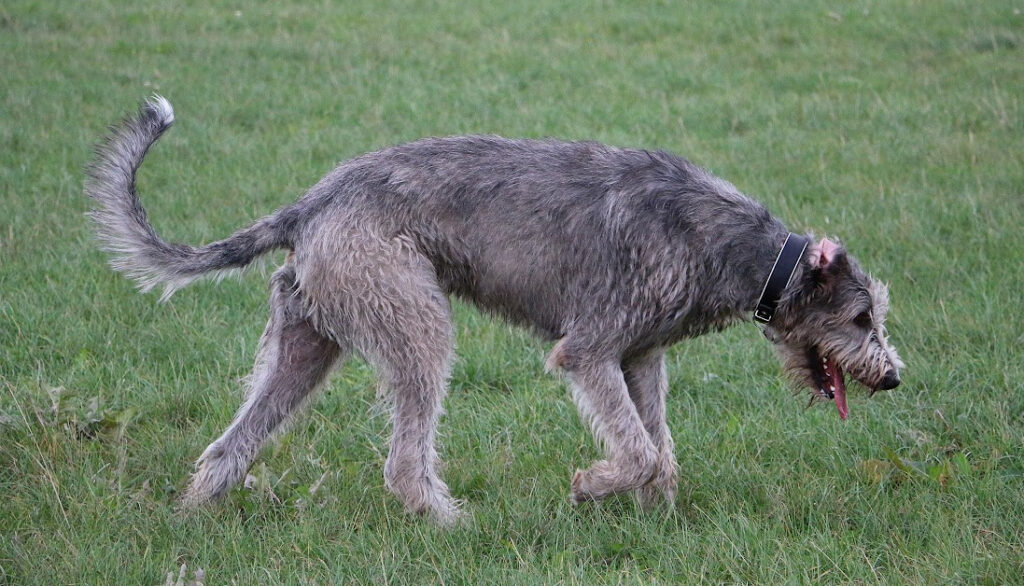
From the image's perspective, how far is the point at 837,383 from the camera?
4688mm

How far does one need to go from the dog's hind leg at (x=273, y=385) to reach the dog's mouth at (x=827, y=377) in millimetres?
2027

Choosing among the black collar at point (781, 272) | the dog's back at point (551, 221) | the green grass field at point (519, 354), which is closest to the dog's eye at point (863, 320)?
the black collar at point (781, 272)

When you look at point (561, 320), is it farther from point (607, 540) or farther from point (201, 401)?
point (201, 401)

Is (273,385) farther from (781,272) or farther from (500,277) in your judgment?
(781,272)

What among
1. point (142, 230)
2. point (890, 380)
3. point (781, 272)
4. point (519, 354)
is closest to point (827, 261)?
point (781, 272)

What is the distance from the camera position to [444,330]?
15.0ft

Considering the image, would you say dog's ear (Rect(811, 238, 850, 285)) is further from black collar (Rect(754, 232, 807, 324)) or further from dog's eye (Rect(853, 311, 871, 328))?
dog's eye (Rect(853, 311, 871, 328))

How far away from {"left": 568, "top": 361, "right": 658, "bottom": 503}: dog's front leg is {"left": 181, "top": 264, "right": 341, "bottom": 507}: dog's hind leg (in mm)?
1087

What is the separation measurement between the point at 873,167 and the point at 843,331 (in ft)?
15.3

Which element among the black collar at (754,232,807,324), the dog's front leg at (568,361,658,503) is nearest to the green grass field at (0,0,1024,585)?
the dog's front leg at (568,361,658,503)

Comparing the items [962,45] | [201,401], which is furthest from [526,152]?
[962,45]

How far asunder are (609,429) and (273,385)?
1.40 m

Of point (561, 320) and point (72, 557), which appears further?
point (561, 320)

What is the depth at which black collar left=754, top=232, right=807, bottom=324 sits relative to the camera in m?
4.52
